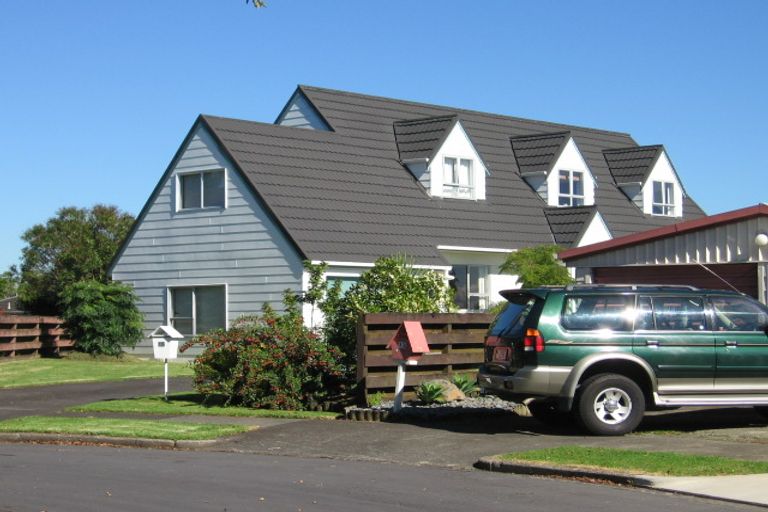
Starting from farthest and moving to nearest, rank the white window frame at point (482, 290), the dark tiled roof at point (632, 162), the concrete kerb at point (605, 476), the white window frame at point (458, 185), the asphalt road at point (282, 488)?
the dark tiled roof at point (632, 162), the white window frame at point (458, 185), the white window frame at point (482, 290), the concrete kerb at point (605, 476), the asphalt road at point (282, 488)

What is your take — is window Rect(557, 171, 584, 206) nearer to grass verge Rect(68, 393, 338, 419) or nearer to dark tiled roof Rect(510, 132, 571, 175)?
dark tiled roof Rect(510, 132, 571, 175)

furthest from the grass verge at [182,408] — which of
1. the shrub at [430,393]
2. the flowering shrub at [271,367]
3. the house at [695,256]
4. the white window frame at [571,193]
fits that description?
the white window frame at [571,193]

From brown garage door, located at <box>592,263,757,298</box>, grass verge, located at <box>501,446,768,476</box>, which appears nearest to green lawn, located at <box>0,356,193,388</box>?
brown garage door, located at <box>592,263,757,298</box>

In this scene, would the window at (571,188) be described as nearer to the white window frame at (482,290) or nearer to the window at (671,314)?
the white window frame at (482,290)

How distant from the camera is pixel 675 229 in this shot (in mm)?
20906

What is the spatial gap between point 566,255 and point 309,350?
566 centimetres

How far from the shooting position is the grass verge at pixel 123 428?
15.9 meters

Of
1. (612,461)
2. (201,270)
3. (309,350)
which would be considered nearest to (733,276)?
(309,350)

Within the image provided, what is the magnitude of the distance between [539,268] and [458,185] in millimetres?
8749

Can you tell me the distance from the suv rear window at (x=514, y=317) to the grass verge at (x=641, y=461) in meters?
2.17

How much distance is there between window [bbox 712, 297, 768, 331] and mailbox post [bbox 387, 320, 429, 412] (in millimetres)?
4281

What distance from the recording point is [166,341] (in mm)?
21094

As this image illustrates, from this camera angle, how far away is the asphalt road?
10.5 m

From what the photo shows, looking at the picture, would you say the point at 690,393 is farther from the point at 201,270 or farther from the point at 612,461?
the point at 201,270
